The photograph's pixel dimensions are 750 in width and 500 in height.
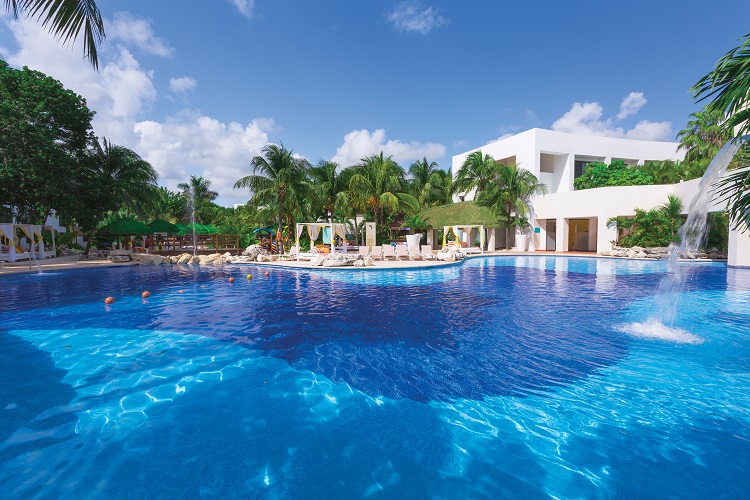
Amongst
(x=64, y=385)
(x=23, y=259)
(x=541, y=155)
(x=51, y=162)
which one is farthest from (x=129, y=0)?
(x=541, y=155)

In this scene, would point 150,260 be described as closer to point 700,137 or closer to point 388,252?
point 388,252

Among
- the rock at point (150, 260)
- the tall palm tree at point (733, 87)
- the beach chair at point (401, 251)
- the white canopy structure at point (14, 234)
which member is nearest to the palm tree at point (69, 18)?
the tall palm tree at point (733, 87)

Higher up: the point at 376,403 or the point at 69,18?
the point at 69,18

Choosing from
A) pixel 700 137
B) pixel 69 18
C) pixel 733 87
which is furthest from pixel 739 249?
pixel 69 18

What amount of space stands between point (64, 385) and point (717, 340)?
1003 centimetres

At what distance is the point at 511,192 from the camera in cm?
2741

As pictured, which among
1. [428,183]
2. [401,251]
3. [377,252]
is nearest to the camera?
[377,252]

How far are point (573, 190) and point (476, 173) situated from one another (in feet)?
28.2

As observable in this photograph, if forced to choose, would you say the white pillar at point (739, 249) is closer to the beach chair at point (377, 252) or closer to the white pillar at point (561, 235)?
the white pillar at point (561, 235)

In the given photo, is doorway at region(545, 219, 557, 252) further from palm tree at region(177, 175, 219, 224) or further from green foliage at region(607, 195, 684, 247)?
palm tree at region(177, 175, 219, 224)

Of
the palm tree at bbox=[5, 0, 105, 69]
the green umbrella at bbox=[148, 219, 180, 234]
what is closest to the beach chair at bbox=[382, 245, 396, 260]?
the green umbrella at bbox=[148, 219, 180, 234]

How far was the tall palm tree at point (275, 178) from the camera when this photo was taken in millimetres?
22344

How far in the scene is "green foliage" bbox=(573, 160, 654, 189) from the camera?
29.5 m

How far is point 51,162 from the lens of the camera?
16609mm
